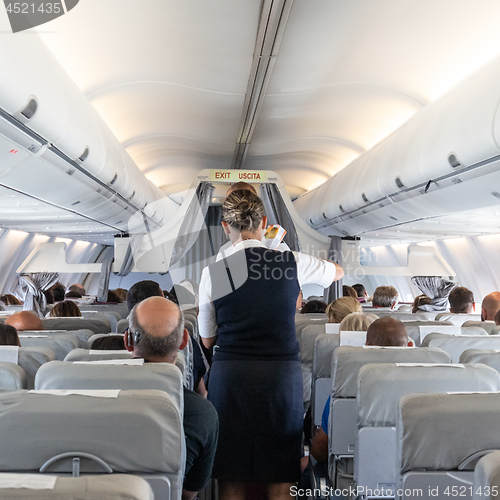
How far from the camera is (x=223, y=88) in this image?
5926mm

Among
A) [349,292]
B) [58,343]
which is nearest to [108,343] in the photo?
[58,343]

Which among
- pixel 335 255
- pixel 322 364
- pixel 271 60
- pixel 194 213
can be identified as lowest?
pixel 322 364

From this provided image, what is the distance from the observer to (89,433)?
1.59m

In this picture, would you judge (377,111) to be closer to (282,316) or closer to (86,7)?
(86,7)

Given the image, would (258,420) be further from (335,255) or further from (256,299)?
(335,255)

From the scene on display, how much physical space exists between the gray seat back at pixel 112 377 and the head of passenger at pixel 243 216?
0.89 m

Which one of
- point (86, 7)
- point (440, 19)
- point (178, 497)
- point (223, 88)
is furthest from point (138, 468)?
point (223, 88)

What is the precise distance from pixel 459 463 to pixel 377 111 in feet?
18.6

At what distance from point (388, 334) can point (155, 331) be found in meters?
1.68

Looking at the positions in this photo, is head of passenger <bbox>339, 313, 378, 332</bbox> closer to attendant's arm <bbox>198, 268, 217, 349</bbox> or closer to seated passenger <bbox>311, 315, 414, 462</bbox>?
seated passenger <bbox>311, 315, 414, 462</bbox>

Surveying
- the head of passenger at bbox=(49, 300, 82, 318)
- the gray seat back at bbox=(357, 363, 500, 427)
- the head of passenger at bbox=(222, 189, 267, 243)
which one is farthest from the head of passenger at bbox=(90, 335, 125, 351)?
the head of passenger at bbox=(49, 300, 82, 318)

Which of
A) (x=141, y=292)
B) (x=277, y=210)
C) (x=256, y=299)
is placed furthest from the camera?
(x=277, y=210)

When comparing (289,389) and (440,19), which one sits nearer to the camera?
(289,389)

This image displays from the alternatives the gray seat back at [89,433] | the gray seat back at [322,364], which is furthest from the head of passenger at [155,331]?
the gray seat back at [322,364]
